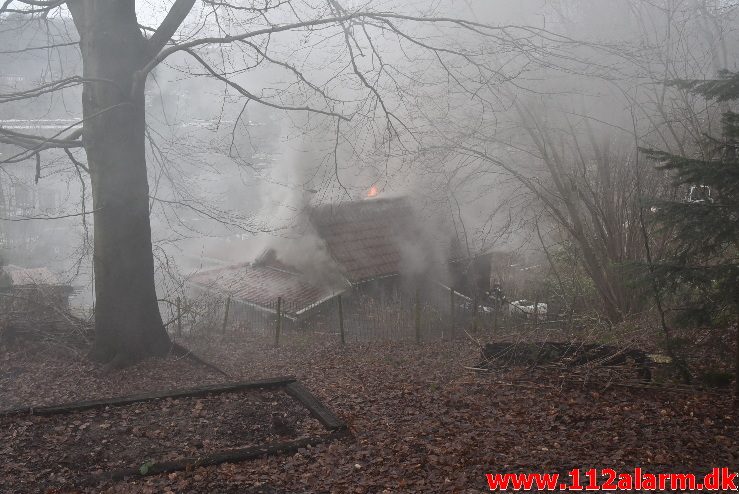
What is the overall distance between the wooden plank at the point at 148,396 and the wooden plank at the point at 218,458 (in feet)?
4.75

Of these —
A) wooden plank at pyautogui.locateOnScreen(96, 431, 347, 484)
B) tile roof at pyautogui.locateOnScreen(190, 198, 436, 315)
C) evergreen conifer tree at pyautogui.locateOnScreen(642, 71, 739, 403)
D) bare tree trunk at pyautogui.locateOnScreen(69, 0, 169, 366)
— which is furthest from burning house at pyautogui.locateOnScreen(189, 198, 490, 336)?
evergreen conifer tree at pyautogui.locateOnScreen(642, 71, 739, 403)

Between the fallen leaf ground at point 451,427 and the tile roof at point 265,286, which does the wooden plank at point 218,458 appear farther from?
the tile roof at point 265,286

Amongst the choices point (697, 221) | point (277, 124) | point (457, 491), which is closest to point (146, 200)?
point (457, 491)

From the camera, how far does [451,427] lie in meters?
4.97

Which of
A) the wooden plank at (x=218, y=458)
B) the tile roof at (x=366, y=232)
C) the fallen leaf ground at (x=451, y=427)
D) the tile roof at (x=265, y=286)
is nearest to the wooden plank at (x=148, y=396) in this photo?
the fallen leaf ground at (x=451, y=427)

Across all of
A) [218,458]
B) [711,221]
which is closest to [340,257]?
[218,458]

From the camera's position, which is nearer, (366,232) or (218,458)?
(218,458)

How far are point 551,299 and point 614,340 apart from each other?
21.1 ft

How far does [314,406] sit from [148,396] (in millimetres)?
1581

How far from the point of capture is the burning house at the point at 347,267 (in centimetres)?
1494

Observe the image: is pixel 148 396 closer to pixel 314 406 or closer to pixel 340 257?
pixel 314 406

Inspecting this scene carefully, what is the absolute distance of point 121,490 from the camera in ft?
13.0

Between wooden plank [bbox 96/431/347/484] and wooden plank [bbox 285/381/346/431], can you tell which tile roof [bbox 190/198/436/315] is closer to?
wooden plank [bbox 285/381/346/431]

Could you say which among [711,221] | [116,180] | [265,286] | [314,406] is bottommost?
[314,406]
